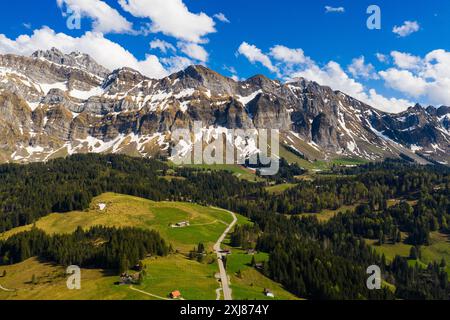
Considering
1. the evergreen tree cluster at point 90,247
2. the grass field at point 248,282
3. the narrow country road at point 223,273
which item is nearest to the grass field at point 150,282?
the grass field at point 248,282

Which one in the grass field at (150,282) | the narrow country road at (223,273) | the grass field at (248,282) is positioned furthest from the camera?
the grass field at (248,282)

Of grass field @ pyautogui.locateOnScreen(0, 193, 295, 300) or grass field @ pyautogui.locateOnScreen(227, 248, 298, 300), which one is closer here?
grass field @ pyautogui.locateOnScreen(0, 193, 295, 300)

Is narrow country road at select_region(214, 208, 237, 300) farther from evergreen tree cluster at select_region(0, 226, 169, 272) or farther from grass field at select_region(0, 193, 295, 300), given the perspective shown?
evergreen tree cluster at select_region(0, 226, 169, 272)

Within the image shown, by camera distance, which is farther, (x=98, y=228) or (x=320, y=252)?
(x=98, y=228)

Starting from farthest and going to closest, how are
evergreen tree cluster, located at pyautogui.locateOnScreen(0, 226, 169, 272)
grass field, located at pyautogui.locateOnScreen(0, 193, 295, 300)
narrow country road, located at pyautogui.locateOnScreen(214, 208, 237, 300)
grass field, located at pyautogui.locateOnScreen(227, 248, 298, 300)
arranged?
evergreen tree cluster, located at pyautogui.locateOnScreen(0, 226, 169, 272) < grass field, located at pyautogui.locateOnScreen(227, 248, 298, 300) < narrow country road, located at pyautogui.locateOnScreen(214, 208, 237, 300) < grass field, located at pyautogui.locateOnScreen(0, 193, 295, 300)

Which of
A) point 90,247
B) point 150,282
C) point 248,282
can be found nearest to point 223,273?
point 248,282

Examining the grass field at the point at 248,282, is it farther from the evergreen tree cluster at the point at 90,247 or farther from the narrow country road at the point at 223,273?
the evergreen tree cluster at the point at 90,247

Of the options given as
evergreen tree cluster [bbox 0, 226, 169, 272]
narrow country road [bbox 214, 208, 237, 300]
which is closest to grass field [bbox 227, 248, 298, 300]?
narrow country road [bbox 214, 208, 237, 300]

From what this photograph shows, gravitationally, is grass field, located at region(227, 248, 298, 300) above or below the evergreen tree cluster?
below

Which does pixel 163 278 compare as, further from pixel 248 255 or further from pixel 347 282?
pixel 347 282
